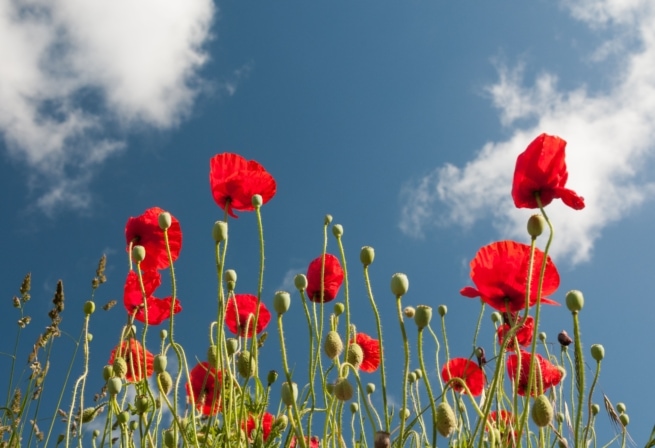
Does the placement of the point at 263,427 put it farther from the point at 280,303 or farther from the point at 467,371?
the point at 280,303

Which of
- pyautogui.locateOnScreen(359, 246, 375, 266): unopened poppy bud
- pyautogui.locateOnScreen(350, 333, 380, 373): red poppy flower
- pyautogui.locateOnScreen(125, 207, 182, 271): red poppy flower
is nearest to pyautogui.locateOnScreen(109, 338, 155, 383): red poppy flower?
pyautogui.locateOnScreen(125, 207, 182, 271): red poppy flower

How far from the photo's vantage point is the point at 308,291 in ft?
7.45

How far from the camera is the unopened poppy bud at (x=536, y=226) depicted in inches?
58.7

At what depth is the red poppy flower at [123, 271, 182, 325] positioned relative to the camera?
2.35 metres

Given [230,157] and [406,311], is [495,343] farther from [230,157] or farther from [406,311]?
[230,157]

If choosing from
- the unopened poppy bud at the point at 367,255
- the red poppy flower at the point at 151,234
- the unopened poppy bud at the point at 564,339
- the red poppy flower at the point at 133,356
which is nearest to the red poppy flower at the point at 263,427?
the red poppy flower at the point at 133,356

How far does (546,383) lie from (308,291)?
0.91 metres

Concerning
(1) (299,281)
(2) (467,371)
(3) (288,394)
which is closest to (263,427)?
(2) (467,371)

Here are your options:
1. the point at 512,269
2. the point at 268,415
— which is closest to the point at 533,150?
the point at 512,269

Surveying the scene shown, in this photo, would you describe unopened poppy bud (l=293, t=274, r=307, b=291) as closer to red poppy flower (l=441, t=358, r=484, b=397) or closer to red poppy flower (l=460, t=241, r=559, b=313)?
red poppy flower (l=460, t=241, r=559, b=313)

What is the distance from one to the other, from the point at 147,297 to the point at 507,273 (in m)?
1.26

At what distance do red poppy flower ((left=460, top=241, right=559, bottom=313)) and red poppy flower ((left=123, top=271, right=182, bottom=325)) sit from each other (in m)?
1.14

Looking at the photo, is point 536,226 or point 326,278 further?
point 326,278

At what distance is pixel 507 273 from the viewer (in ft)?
5.63
